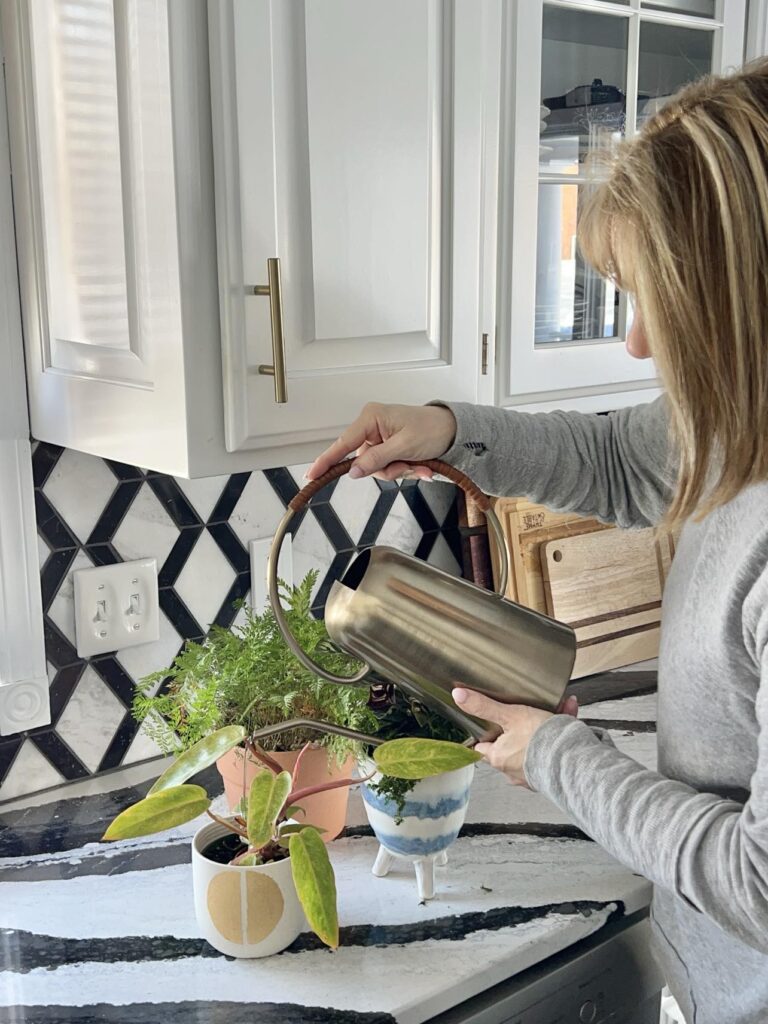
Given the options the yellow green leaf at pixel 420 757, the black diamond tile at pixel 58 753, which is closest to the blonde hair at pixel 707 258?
the yellow green leaf at pixel 420 757

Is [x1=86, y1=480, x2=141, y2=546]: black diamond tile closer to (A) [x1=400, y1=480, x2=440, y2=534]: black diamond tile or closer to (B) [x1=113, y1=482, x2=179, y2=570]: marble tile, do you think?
(B) [x1=113, y1=482, x2=179, y2=570]: marble tile

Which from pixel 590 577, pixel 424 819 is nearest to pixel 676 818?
pixel 424 819

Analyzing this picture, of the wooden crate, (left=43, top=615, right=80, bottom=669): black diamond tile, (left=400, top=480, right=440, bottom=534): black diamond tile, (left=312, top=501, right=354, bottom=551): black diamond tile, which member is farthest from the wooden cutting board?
(left=43, top=615, right=80, bottom=669): black diamond tile

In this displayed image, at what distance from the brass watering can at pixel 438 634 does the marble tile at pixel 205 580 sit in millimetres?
544

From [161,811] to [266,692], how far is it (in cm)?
23

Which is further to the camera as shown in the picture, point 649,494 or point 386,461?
point 649,494

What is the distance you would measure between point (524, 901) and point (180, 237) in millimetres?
764

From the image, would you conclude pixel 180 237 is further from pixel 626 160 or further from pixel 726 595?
pixel 726 595

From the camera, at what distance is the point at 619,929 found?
118 centimetres

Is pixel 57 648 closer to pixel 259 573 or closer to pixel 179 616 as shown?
pixel 179 616

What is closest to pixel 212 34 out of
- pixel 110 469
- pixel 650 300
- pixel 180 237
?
pixel 180 237

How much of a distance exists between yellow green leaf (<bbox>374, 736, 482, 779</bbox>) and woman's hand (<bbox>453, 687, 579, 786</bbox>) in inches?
0.8

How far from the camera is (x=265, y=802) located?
0.97 meters

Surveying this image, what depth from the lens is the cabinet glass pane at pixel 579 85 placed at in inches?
51.1
